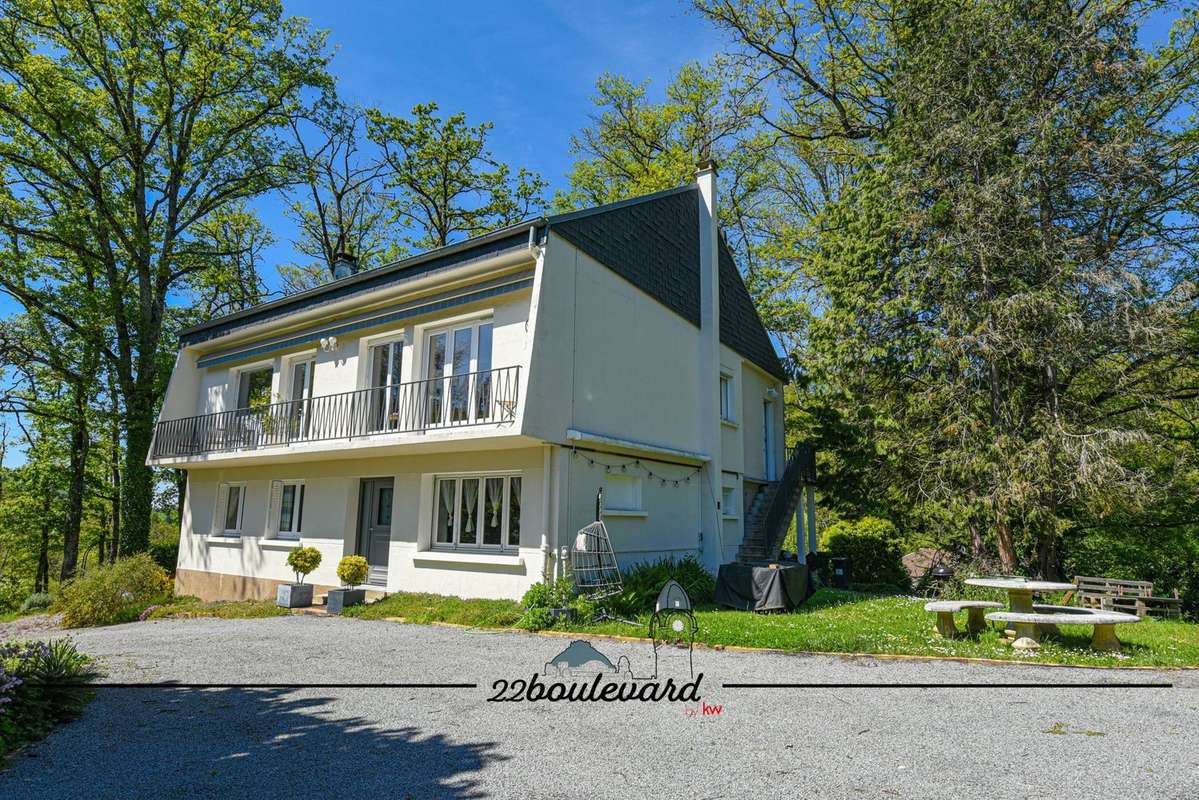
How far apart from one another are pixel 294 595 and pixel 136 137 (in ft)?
54.9

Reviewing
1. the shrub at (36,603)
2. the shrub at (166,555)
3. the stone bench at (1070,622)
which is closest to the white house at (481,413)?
the shrub at (166,555)

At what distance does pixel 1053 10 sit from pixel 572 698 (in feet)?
58.4

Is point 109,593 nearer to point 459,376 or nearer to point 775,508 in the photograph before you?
point 459,376

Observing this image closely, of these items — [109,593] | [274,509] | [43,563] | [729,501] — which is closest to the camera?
[109,593]

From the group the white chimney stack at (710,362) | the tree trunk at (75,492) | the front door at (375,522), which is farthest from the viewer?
the tree trunk at (75,492)

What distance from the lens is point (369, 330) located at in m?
13.8

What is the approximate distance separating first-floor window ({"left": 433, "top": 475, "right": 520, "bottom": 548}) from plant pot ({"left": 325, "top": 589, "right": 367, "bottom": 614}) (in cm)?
163

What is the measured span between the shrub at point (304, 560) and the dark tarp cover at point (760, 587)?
7945mm

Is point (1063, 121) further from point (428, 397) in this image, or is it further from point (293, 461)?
point (293, 461)

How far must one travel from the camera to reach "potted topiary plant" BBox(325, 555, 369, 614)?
11.8 m

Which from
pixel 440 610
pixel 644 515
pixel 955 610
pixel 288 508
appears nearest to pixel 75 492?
pixel 288 508

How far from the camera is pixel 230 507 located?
1712 cm

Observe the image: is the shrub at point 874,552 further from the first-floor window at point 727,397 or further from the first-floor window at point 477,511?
the first-floor window at point 477,511

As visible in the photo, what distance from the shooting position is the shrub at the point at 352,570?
481 inches
